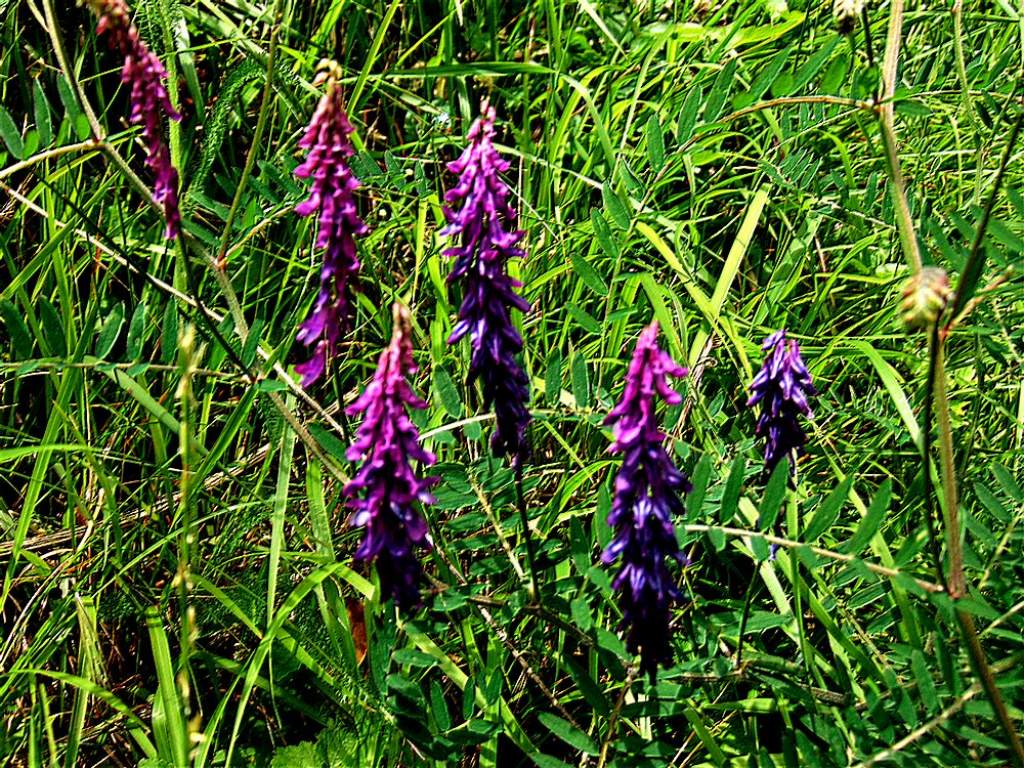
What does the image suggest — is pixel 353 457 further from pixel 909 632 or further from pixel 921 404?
pixel 921 404

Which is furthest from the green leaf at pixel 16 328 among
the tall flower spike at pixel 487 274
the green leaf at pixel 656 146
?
the green leaf at pixel 656 146

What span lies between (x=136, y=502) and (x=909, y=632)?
1838mm

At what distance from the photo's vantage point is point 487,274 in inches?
71.3

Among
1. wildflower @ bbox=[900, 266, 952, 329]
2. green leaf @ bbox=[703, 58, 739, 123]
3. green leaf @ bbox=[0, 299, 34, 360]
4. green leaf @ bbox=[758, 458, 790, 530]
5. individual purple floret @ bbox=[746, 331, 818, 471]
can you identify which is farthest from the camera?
green leaf @ bbox=[703, 58, 739, 123]

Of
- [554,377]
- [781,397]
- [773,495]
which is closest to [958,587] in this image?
[773,495]

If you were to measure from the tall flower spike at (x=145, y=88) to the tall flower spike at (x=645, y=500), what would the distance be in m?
0.96

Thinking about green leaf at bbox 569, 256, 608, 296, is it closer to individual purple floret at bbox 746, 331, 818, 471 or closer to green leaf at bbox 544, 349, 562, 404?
green leaf at bbox 544, 349, 562, 404

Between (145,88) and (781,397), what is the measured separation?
4.17 ft

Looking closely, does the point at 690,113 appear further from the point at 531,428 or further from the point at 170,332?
the point at 170,332

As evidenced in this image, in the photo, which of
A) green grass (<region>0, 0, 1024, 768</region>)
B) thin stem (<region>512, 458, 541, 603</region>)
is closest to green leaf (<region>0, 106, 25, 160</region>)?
green grass (<region>0, 0, 1024, 768</region>)

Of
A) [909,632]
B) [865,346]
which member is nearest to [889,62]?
[865,346]

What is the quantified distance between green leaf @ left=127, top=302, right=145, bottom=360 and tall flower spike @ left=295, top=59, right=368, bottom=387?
0.45 m

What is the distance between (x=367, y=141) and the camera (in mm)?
3467

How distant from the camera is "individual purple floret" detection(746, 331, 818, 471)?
6.59ft
